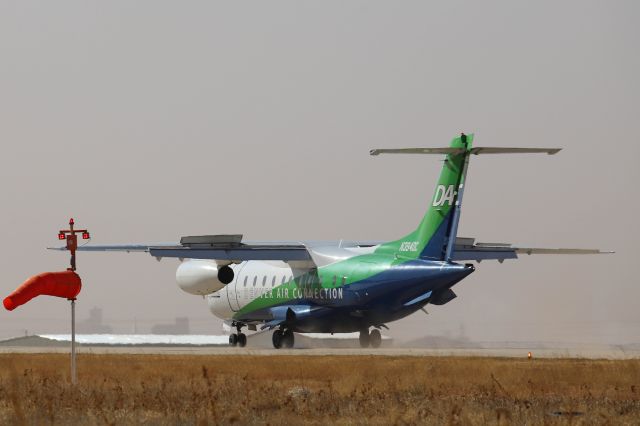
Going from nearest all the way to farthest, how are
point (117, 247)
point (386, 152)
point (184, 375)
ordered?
point (184, 375)
point (386, 152)
point (117, 247)

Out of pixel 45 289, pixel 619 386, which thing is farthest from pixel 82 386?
pixel 619 386

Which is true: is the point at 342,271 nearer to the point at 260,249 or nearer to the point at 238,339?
the point at 260,249

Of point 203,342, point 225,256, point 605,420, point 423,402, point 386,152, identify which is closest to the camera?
point 605,420

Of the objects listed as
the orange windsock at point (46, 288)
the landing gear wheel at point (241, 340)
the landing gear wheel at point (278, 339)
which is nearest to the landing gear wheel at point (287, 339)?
the landing gear wheel at point (278, 339)

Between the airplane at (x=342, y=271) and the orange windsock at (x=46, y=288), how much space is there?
48.5 feet

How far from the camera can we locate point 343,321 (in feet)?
142

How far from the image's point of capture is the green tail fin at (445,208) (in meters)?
38.0

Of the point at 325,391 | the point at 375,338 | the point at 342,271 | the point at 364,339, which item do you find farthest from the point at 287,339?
the point at 325,391

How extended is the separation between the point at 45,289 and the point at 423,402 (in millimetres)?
8718

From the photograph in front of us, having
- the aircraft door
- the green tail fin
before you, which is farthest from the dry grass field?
the aircraft door

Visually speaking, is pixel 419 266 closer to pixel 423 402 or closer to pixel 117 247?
pixel 117 247

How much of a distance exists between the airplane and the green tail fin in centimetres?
3

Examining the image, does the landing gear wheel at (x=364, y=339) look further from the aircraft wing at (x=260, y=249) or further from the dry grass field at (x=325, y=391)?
the dry grass field at (x=325, y=391)

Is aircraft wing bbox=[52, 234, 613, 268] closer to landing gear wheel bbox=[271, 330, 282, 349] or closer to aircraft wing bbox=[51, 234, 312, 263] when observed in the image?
aircraft wing bbox=[51, 234, 312, 263]
